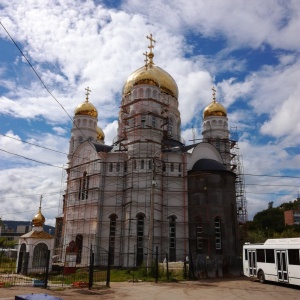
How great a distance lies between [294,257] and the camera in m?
16.9

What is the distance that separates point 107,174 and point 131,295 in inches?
641

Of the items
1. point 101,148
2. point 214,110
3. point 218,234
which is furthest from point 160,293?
point 214,110

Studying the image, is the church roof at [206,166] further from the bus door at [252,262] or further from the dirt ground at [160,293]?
the dirt ground at [160,293]

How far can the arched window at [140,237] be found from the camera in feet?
86.9

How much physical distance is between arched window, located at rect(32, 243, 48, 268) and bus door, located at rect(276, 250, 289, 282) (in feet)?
52.7

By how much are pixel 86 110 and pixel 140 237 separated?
15725 millimetres

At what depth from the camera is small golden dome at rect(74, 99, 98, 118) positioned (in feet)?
120

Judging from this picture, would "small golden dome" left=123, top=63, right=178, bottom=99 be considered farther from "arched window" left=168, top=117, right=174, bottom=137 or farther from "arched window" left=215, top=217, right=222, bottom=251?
"arched window" left=215, top=217, right=222, bottom=251

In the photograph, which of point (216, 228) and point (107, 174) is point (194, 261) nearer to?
point (216, 228)

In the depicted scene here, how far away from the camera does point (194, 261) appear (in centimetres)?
2116

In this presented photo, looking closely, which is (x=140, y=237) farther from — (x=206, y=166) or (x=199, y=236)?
(x=206, y=166)

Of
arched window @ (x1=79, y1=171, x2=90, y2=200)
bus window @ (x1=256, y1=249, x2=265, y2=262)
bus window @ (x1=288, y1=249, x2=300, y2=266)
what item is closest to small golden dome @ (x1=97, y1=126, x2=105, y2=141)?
arched window @ (x1=79, y1=171, x2=90, y2=200)

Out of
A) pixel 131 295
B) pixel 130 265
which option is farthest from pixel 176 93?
pixel 131 295

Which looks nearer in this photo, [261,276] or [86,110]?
[261,276]
